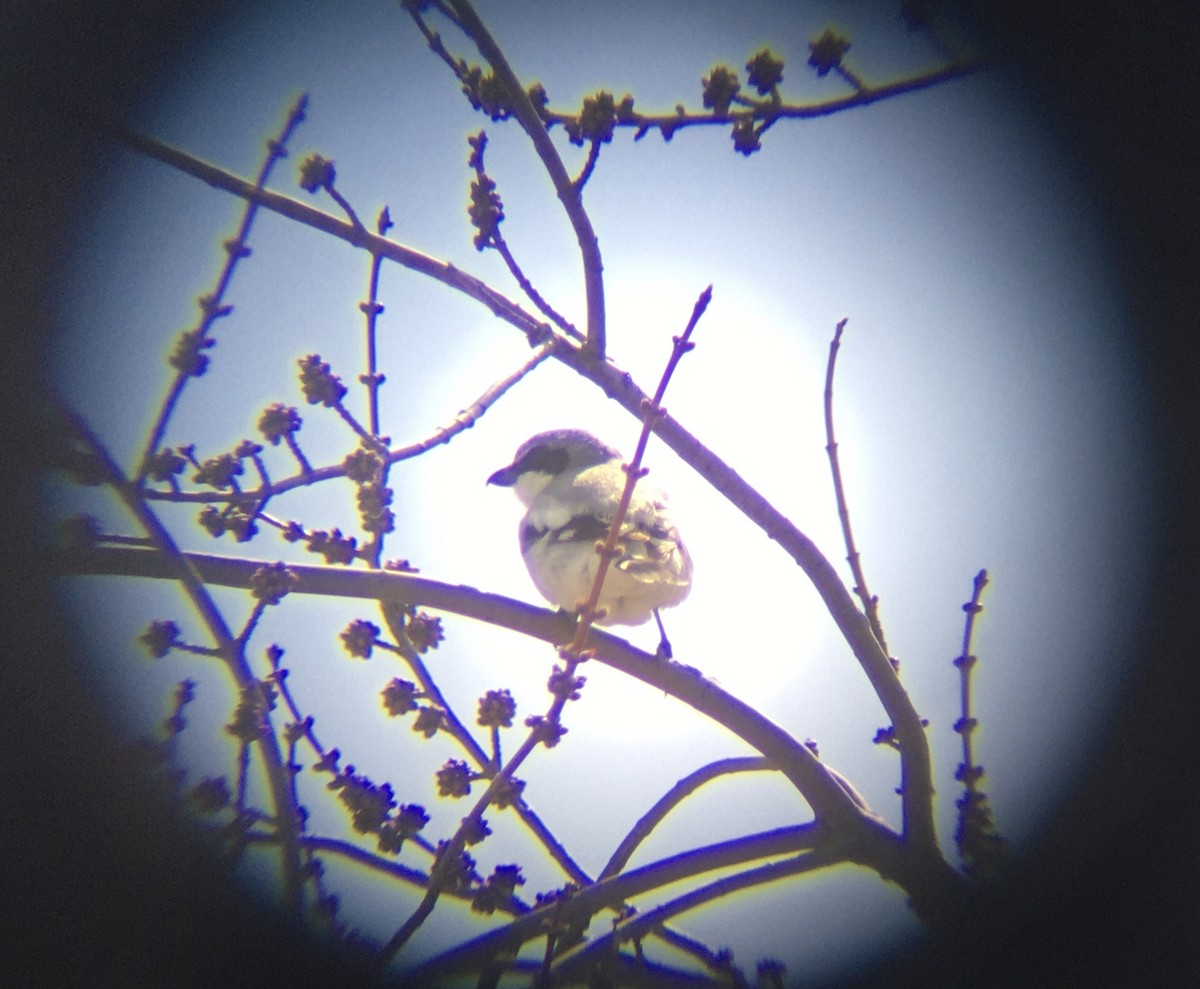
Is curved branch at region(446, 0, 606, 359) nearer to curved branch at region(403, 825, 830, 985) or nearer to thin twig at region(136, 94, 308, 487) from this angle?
thin twig at region(136, 94, 308, 487)

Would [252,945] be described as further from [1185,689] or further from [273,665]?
[1185,689]

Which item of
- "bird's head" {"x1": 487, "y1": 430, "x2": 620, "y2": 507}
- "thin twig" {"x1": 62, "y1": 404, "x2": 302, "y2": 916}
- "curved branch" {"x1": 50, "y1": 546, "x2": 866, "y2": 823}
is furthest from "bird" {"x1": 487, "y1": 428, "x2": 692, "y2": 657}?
"thin twig" {"x1": 62, "y1": 404, "x2": 302, "y2": 916}

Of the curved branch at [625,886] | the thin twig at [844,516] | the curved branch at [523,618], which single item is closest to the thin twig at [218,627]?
the curved branch at [523,618]

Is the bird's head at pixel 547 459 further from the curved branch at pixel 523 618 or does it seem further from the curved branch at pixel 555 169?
the curved branch at pixel 555 169

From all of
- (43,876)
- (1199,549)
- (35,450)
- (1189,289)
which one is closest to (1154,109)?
(1189,289)

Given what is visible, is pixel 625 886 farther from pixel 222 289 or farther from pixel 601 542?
→ pixel 222 289

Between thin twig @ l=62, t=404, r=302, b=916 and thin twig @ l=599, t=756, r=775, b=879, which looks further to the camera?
thin twig @ l=599, t=756, r=775, b=879

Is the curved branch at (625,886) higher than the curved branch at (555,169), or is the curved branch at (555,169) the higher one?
the curved branch at (555,169)

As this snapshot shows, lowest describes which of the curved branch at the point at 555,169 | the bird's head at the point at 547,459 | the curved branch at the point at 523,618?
the curved branch at the point at 523,618

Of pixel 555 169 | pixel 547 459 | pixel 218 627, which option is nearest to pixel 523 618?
pixel 218 627
